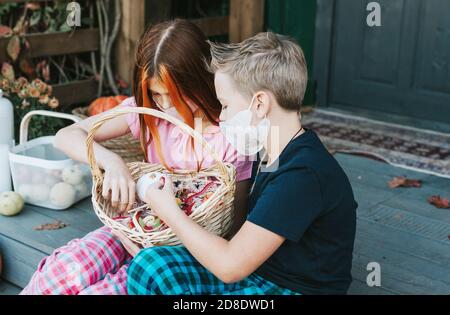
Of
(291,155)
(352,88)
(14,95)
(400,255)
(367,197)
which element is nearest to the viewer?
(291,155)

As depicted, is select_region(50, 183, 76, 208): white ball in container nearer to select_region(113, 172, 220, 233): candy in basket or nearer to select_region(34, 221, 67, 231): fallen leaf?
select_region(34, 221, 67, 231): fallen leaf

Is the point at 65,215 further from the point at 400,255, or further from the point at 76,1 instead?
the point at 76,1

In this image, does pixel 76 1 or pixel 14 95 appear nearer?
pixel 14 95

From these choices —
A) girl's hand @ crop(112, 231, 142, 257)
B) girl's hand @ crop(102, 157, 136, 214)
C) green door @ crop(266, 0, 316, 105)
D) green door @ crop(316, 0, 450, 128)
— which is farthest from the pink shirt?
green door @ crop(266, 0, 316, 105)

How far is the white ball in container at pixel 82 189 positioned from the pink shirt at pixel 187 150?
52 centimetres

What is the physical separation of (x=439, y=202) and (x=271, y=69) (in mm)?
1564

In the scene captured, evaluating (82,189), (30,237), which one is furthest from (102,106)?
(30,237)

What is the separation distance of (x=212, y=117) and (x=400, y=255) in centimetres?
90

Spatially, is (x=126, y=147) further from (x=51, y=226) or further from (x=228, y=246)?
(x=228, y=246)

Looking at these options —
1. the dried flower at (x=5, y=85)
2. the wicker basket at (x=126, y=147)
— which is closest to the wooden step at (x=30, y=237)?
the wicker basket at (x=126, y=147)

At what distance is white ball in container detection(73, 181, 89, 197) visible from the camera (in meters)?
3.04

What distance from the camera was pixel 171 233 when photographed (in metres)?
2.09

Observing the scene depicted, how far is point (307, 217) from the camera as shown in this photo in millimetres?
1822

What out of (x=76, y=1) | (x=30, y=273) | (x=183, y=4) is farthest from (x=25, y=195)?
(x=183, y=4)
